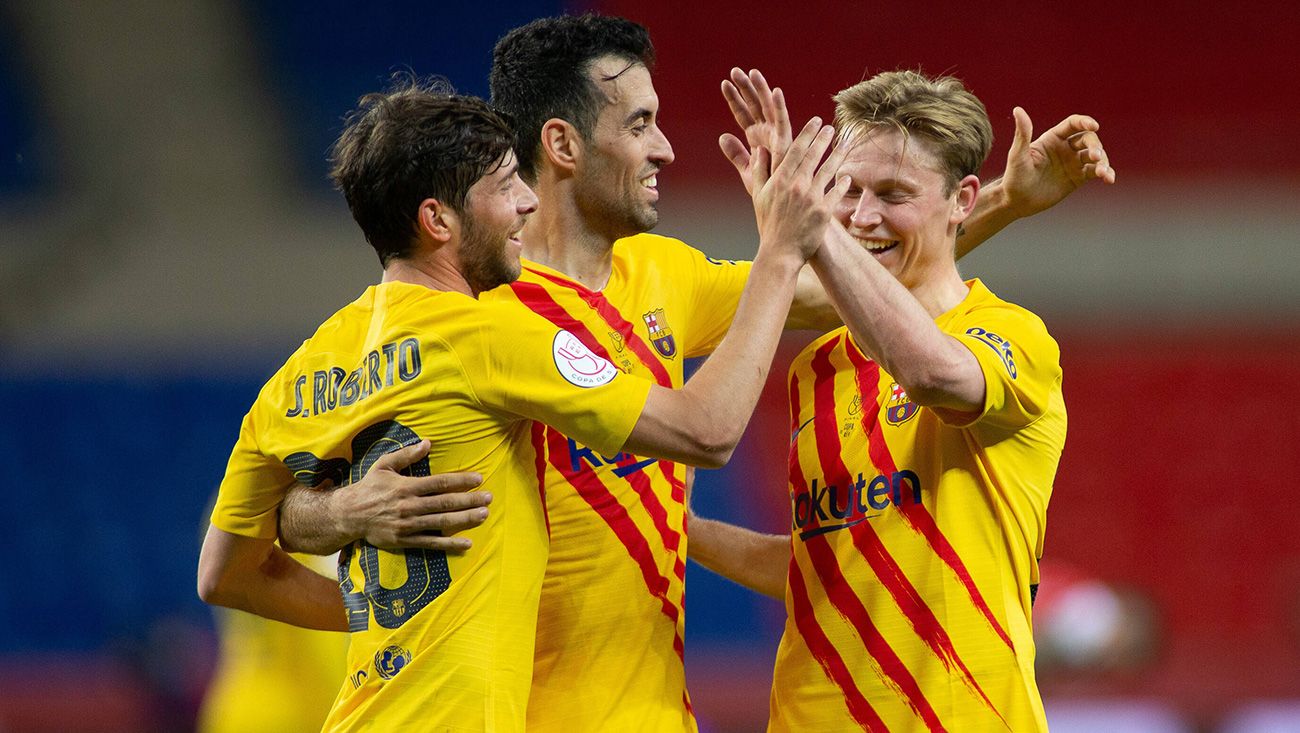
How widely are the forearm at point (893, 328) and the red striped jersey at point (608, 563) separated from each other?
2.00ft

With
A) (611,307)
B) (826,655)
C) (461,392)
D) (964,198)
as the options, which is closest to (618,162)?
(611,307)

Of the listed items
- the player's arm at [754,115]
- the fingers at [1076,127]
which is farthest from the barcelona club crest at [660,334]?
the fingers at [1076,127]

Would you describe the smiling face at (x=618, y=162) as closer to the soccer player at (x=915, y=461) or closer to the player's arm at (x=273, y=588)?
the soccer player at (x=915, y=461)

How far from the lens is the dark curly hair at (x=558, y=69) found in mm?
3807

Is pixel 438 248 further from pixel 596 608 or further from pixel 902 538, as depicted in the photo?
pixel 902 538

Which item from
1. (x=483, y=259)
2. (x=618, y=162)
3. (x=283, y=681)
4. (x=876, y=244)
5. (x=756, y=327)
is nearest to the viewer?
(x=756, y=327)

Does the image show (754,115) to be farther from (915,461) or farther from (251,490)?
(251,490)

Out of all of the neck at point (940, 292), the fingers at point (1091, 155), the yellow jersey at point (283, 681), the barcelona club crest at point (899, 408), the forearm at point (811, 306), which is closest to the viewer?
the barcelona club crest at point (899, 408)

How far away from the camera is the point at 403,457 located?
117 inches

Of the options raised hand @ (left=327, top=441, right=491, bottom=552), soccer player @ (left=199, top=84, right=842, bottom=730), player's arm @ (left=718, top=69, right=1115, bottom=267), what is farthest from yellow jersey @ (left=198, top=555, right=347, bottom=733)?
raised hand @ (left=327, top=441, right=491, bottom=552)

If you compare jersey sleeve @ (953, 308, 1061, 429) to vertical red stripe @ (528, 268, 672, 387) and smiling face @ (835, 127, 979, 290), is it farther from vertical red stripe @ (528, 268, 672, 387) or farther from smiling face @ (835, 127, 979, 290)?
vertical red stripe @ (528, 268, 672, 387)

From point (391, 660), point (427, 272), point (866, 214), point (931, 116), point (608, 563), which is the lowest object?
point (391, 660)

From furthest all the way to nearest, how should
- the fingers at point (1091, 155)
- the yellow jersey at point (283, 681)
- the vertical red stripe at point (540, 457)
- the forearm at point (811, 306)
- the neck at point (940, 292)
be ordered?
1. the yellow jersey at point (283, 681)
2. the forearm at point (811, 306)
3. the fingers at point (1091, 155)
4. the neck at point (940, 292)
5. the vertical red stripe at point (540, 457)

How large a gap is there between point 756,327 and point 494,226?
56 cm
